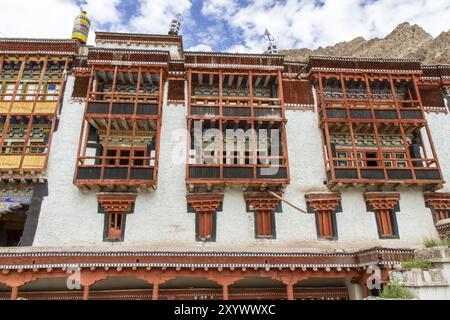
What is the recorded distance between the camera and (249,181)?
1728cm

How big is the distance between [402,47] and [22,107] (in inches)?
2069

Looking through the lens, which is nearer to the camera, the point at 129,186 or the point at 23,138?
the point at 129,186

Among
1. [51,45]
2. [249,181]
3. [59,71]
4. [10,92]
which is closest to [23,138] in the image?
[10,92]

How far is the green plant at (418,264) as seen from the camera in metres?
11.4

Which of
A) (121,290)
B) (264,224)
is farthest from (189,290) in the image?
(264,224)

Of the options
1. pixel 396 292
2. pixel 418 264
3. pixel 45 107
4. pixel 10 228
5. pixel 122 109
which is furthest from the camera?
pixel 10 228

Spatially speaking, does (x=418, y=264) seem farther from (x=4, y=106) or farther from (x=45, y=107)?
(x=4, y=106)

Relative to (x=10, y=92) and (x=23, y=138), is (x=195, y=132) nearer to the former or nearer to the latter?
(x=23, y=138)

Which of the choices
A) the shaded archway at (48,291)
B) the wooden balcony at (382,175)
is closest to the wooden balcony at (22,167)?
the shaded archway at (48,291)

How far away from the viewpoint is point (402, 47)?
1972 inches

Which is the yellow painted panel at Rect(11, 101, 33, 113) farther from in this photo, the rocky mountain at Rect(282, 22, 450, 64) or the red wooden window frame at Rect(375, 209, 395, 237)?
the rocky mountain at Rect(282, 22, 450, 64)
